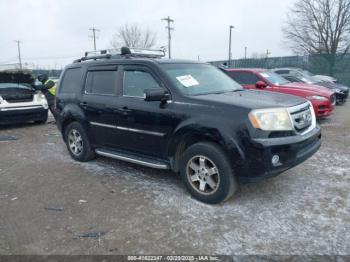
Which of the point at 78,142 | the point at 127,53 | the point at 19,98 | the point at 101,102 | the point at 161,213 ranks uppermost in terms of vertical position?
the point at 127,53

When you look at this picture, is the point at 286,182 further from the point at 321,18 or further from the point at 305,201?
the point at 321,18

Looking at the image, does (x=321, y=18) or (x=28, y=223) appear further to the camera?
(x=321, y=18)

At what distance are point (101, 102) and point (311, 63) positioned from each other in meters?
23.2

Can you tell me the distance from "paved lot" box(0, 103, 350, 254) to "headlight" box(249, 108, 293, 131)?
3.31 feet

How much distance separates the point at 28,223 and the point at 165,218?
1.59m

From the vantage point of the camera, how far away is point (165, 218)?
3438mm

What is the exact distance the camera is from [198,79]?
4.37 metres

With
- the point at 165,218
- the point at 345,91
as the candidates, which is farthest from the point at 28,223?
the point at 345,91

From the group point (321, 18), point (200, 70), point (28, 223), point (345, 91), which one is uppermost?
point (321, 18)

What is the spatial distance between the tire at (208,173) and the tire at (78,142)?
88.4 inches

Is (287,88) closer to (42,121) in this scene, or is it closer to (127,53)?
(127,53)

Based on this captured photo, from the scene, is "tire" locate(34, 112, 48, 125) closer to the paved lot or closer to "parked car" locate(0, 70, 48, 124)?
"parked car" locate(0, 70, 48, 124)

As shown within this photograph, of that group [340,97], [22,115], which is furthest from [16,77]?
[340,97]

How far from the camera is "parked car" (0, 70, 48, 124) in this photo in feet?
28.8
